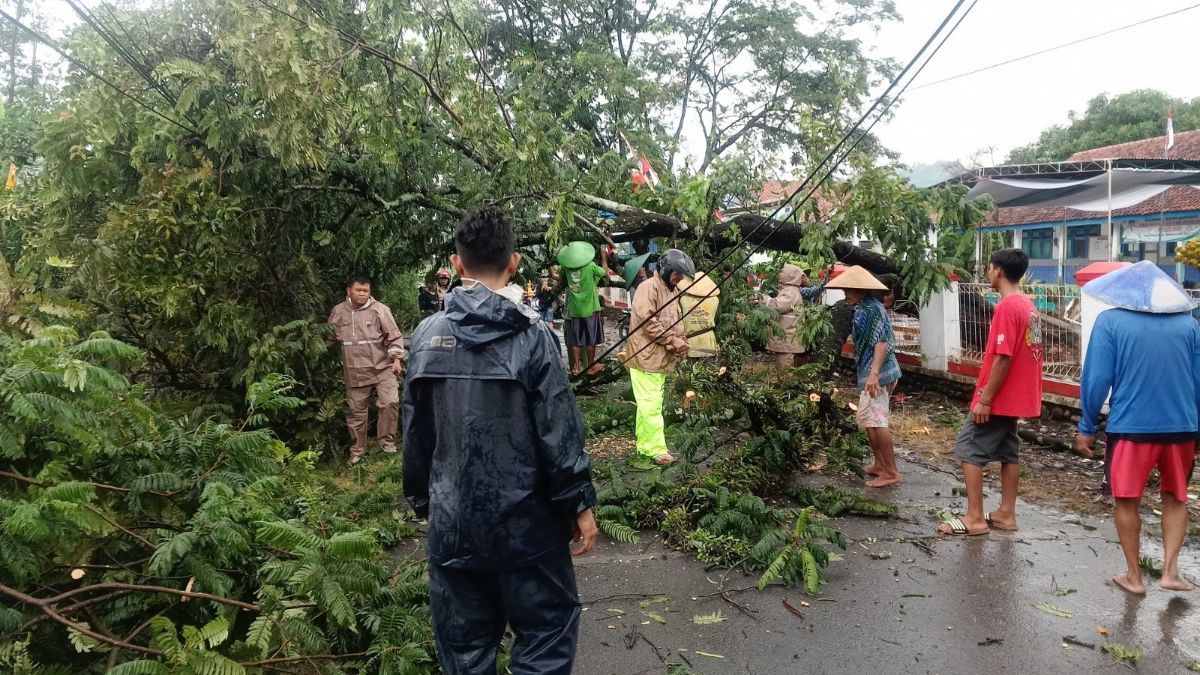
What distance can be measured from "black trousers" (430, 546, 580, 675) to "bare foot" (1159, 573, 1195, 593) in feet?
10.5

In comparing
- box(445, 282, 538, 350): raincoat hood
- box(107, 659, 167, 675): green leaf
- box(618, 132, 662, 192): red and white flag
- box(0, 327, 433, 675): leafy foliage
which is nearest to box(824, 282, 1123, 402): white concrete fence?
box(618, 132, 662, 192): red and white flag

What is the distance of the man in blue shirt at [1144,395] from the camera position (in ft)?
11.9

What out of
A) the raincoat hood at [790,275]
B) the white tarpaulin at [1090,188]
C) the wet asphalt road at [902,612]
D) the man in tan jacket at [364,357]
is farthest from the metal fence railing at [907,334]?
the man in tan jacket at [364,357]

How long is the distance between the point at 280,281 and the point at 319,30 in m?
2.26

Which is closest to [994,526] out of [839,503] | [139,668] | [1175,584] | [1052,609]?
[839,503]

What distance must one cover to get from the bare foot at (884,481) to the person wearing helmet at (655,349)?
4.91 feet

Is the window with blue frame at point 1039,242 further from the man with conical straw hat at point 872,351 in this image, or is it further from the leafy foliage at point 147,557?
the leafy foliage at point 147,557

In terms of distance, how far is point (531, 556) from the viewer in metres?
2.26

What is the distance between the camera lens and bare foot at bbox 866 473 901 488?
5641 millimetres

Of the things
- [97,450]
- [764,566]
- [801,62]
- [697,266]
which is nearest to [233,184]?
[97,450]

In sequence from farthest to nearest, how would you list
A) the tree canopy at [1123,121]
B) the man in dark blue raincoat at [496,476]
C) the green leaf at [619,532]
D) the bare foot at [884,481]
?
the tree canopy at [1123,121] → the bare foot at [884,481] → the green leaf at [619,532] → the man in dark blue raincoat at [496,476]

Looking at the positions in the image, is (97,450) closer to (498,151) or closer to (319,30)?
(319,30)

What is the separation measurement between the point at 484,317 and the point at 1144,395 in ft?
10.8

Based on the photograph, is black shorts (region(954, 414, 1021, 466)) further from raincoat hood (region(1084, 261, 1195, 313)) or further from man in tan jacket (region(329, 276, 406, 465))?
man in tan jacket (region(329, 276, 406, 465))
